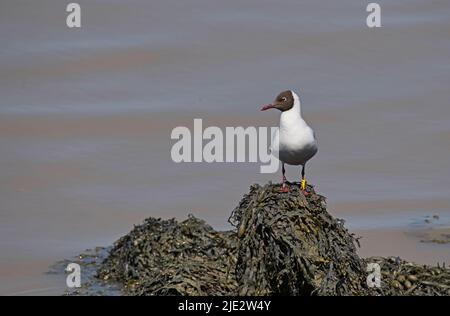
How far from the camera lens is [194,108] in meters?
11.5

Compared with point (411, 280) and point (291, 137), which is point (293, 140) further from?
point (411, 280)

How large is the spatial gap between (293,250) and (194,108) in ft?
17.0

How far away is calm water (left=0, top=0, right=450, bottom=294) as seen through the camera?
9359mm

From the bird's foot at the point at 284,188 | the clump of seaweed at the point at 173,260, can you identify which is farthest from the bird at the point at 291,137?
the clump of seaweed at the point at 173,260

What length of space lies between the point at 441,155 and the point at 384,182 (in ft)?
3.03

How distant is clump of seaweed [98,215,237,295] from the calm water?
624 mm

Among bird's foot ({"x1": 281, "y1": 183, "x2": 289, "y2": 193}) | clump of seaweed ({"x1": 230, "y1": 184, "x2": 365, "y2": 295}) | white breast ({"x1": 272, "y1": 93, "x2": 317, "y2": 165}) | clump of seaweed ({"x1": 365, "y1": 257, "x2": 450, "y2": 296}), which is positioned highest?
white breast ({"x1": 272, "y1": 93, "x2": 317, "y2": 165})

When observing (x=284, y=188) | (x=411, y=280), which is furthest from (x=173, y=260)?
(x=411, y=280)

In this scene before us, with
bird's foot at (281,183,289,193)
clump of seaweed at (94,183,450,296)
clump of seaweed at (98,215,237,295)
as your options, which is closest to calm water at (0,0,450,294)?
clump of seaweed at (98,215,237,295)

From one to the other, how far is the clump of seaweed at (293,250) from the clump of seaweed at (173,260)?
0.74ft

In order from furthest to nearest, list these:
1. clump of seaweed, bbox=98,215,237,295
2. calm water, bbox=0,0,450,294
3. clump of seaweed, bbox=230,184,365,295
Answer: calm water, bbox=0,0,450,294, clump of seaweed, bbox=98,215,237,295, clump of seaweed, bbox=230,184,365,295

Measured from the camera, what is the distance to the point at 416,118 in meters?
11.4

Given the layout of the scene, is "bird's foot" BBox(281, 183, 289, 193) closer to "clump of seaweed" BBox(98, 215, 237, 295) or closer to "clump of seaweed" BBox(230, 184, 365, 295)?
"clump of seaweed" BBox(230, 184, 365, 295)
